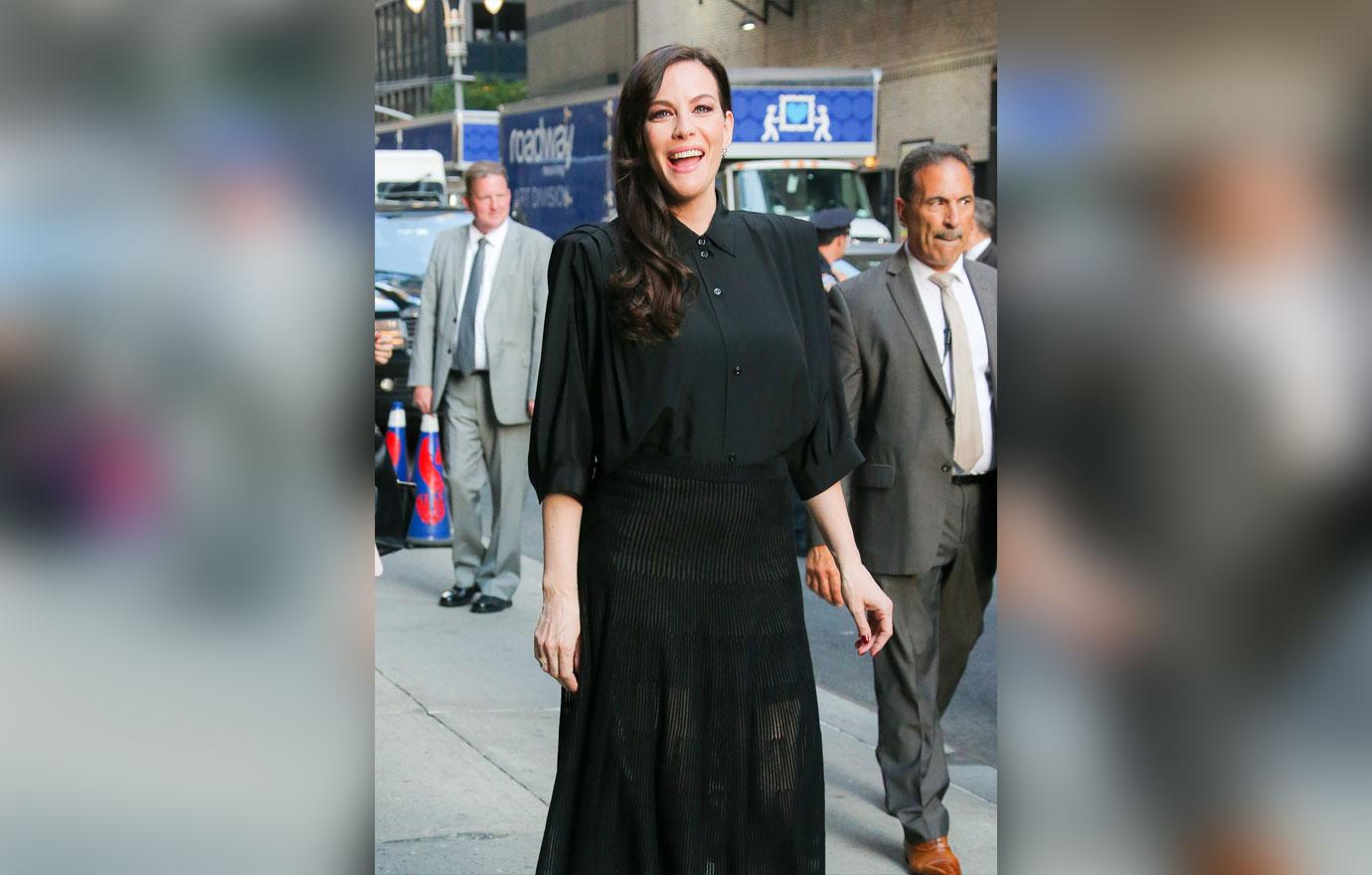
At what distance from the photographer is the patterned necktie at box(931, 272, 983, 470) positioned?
17.0ft

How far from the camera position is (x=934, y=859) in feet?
16.8

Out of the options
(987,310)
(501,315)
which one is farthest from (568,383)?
(501,315)

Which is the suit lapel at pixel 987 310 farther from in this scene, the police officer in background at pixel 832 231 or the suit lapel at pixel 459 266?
the police officer in background at pixel 832 231

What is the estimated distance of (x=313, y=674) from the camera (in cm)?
174

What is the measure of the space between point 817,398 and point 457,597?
601 cm

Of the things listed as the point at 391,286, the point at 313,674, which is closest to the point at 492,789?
the point at 313,674

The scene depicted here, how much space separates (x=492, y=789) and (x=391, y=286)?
11196mm

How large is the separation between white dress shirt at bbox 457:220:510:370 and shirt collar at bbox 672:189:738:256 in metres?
5.73

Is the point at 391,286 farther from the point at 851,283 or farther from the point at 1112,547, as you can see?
the point at 1112,547

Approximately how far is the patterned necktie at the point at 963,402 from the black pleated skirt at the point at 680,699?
5.83 ft

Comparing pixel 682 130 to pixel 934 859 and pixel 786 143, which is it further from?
pixel 786 143

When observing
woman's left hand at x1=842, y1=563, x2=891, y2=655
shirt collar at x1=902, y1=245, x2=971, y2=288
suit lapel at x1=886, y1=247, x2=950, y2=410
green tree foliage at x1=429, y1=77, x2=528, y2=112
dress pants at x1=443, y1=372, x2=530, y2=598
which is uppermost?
green tree foliage at x1=429, y1=77, x2=528, y2=112

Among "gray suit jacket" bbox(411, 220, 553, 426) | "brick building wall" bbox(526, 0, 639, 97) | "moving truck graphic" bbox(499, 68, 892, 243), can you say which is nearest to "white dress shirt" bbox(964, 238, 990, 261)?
"gray suit jacket" bbox(411, 220, 553, 426)

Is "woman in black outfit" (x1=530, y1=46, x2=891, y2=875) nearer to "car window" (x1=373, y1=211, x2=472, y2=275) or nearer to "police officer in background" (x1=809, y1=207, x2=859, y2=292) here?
"police officer in background" (x1=809, y1=207, x2=859, y2=292)
